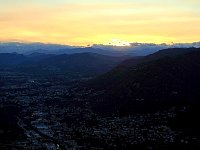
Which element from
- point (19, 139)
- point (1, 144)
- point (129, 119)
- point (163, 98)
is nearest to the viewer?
point (1, 144)

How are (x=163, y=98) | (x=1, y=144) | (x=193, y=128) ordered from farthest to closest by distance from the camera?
(x=163, y=98) < (x=193, y=128) < (x=1, y=144)

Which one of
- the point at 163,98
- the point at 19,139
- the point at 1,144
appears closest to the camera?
the point at 1,144

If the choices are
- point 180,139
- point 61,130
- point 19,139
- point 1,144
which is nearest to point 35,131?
point 61,130

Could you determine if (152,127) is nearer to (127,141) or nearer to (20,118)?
(127,141)

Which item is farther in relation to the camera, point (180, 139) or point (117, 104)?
point (117, 104)

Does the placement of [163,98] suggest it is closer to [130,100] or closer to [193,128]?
[130,100]

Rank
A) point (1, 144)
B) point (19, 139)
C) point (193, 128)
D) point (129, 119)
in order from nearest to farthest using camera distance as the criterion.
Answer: point (1, 144) < point (19, 139) < point (193, 128) < point (129, 119)

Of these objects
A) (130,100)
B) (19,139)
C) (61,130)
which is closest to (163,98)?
(130,100)

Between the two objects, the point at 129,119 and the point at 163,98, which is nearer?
the point at 129,119
